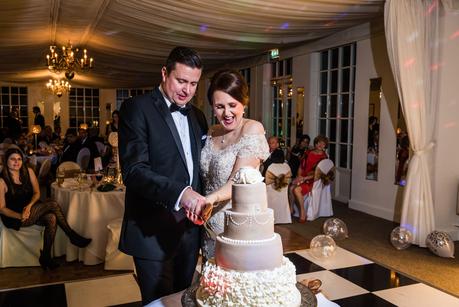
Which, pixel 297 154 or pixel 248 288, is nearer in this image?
pixel 248 288

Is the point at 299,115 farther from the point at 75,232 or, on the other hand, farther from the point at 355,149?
the point at 75,232

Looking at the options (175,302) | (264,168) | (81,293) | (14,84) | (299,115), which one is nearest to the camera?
(175,302)

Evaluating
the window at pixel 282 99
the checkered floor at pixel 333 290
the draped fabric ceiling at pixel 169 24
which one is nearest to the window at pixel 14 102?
the draped fabric ceiling at pixel 169 24

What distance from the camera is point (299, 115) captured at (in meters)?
8.45

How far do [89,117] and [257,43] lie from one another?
1313 cm

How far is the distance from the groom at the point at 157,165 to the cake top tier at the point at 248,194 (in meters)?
0.31

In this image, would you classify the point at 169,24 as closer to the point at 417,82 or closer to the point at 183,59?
the point at 417,82

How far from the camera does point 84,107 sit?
62.1ft

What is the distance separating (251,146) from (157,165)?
43cm

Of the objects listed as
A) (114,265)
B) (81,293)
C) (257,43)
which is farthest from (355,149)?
(81,293)

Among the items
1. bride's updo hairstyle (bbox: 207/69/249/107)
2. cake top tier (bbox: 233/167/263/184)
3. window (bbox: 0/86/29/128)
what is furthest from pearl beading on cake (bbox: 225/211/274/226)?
window (bbox: 0/86/29/128)

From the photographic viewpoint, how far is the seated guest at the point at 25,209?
407cm

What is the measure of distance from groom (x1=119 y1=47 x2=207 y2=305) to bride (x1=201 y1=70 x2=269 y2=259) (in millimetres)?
105

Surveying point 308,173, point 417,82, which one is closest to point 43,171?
point 308,173
